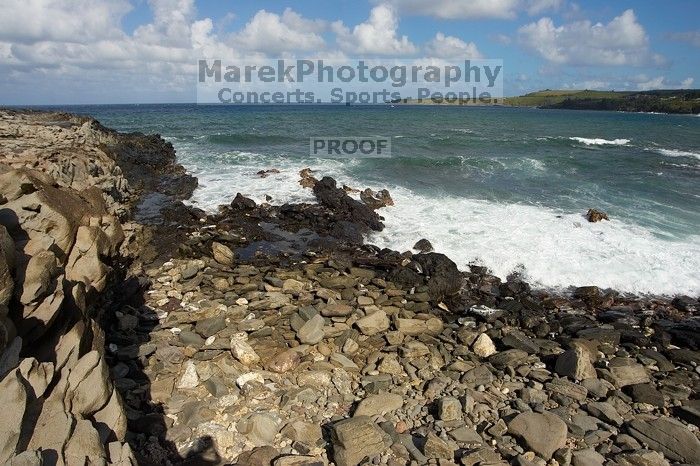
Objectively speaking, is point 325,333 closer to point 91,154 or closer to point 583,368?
point 583,368

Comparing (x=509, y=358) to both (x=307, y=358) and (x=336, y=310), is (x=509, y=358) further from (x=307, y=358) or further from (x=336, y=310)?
(x=307, y=358)

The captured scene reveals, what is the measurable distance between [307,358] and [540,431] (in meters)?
4.38

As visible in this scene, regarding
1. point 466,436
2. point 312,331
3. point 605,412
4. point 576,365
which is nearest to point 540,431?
point 466,436

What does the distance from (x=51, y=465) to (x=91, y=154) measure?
19.7 metres

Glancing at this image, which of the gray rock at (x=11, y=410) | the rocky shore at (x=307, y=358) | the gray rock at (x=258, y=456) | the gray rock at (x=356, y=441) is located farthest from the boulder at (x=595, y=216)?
the gray rock at (x=11, y=410)

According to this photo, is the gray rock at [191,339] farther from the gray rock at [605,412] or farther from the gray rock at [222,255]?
the gray rock at [605,412]

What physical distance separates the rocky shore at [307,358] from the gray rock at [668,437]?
3cm

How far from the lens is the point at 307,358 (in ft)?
29.1

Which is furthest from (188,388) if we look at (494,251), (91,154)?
(91,154)

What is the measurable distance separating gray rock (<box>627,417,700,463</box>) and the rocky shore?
0.03 meters

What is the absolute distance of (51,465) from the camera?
175 inches

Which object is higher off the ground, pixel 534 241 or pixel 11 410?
pixel 11 410

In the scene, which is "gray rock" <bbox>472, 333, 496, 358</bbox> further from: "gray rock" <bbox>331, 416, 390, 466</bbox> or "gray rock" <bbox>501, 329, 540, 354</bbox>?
"gray rock" <bbox>331, 416, 390, 466</bbox>

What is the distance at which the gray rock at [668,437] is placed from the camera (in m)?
6.57
